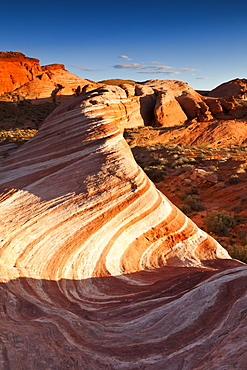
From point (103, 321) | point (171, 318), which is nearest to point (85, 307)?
point (103, 321)

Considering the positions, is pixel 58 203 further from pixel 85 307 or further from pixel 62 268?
pixel 85 307

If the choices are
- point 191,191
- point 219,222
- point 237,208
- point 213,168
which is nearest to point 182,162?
point 213,168

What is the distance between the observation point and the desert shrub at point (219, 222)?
1095 centimetres

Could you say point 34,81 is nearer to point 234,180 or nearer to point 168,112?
point 168,112

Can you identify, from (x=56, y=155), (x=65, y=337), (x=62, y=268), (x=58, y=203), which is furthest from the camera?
(x=56, y=155)

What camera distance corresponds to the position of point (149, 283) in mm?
4609

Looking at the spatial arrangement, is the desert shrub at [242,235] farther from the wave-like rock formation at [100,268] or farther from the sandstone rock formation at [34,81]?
the sandstone rock formation at [34,81]

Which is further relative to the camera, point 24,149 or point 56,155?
point 24,149

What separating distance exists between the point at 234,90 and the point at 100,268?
54.8m

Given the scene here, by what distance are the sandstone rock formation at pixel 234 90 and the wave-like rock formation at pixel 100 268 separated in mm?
47799

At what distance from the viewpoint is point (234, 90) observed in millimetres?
50750

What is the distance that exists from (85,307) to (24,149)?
21.4ft

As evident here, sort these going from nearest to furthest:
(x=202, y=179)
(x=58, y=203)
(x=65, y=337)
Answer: (x=65, y=337)
(x=58, y=203)
(x=202, y=179)

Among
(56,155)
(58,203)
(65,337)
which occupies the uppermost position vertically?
(56,155)
